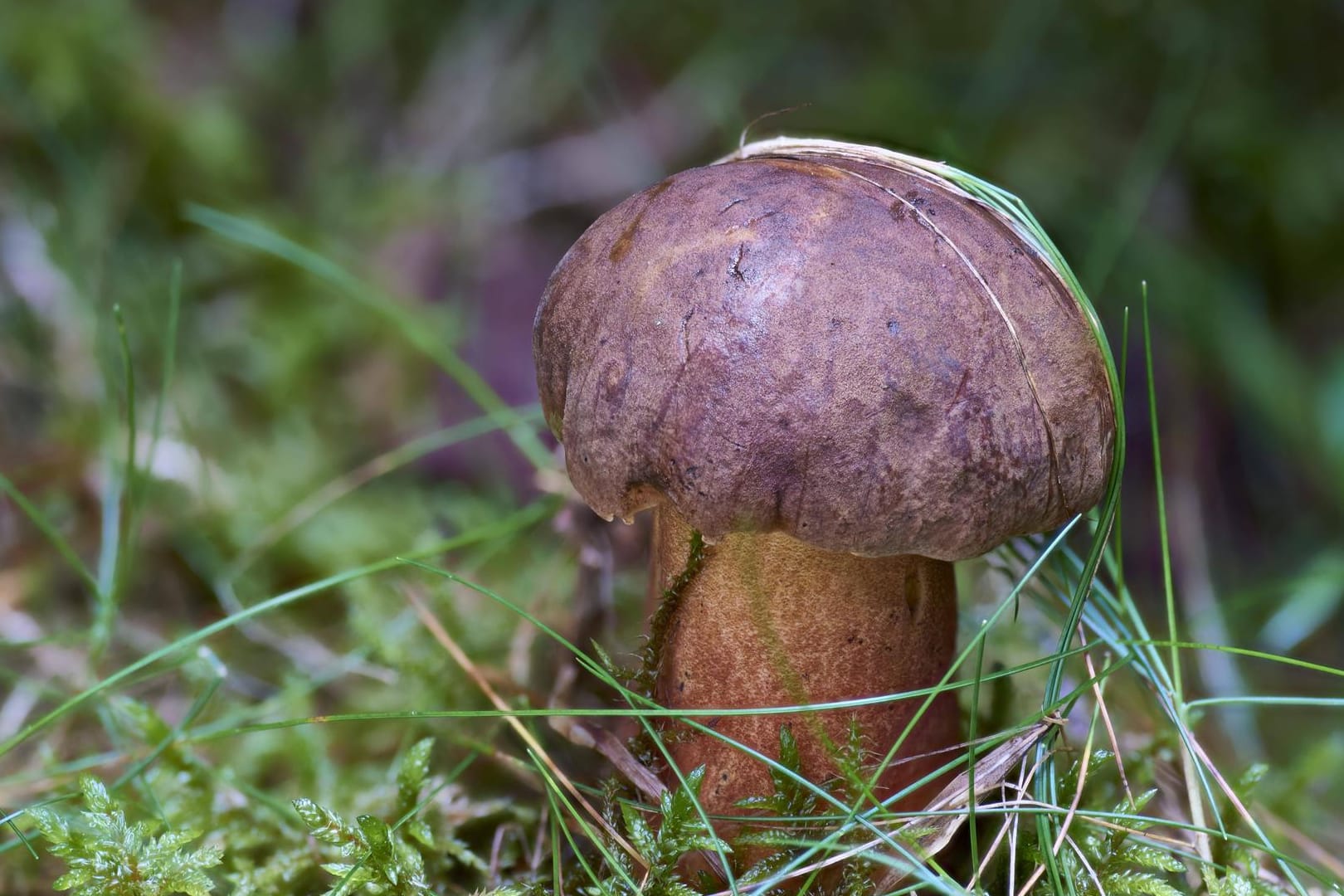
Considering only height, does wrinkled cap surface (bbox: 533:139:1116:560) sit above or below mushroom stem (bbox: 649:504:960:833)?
above

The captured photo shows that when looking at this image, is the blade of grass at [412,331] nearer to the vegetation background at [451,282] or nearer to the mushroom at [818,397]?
the vegetation background at [451,282]

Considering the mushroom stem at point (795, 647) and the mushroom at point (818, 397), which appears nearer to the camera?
the mushroom at point (818, 397)

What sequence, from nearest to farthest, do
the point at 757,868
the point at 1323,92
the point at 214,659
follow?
the point at 757,868 → the point at 214,659 → the point at 1323,92

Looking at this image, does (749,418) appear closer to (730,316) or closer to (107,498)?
(730,316)

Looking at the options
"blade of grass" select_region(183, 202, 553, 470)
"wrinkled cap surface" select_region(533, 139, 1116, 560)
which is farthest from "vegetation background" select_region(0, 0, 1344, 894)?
"wrinkled cap surface" select_region(533, 139, 1116, 560)

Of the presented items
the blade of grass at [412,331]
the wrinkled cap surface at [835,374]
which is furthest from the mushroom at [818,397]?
the blade of grass at [412,331]

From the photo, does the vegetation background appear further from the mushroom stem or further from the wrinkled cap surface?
the wrinkled cap surface

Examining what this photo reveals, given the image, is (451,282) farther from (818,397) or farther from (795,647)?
(818,397)

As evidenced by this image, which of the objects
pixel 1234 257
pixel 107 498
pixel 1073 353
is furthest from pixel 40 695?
pixel 1234 257
